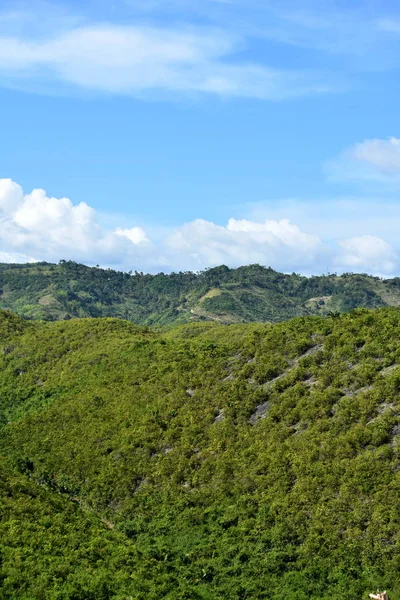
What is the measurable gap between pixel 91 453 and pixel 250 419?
48.0ft

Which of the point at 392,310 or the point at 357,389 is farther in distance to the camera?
the point at 392,310

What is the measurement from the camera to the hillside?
3750 cm

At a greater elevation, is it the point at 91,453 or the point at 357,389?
the point at 357,389

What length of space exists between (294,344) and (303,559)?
2556 centimetres

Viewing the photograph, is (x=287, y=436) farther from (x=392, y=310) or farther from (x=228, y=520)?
(x=392, y=310)

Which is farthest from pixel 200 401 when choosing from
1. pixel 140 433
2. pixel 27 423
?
pixel 27 423

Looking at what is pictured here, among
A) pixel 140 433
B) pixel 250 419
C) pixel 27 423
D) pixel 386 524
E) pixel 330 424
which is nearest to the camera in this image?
pixel 386 524

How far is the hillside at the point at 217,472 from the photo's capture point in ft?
123

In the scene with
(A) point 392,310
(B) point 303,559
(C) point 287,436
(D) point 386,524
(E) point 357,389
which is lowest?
(B) point 303,559

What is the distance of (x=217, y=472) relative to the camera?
51.2 m

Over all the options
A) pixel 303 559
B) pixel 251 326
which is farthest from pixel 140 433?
pixel 251 326

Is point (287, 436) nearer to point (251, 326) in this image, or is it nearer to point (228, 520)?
point (228, 520)

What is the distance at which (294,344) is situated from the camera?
A: 2475 inches

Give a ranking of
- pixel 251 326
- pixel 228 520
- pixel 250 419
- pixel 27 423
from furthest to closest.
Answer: pixel 251 326 → pixel 27 423 → pixel 250 419 → pixel 228 520
